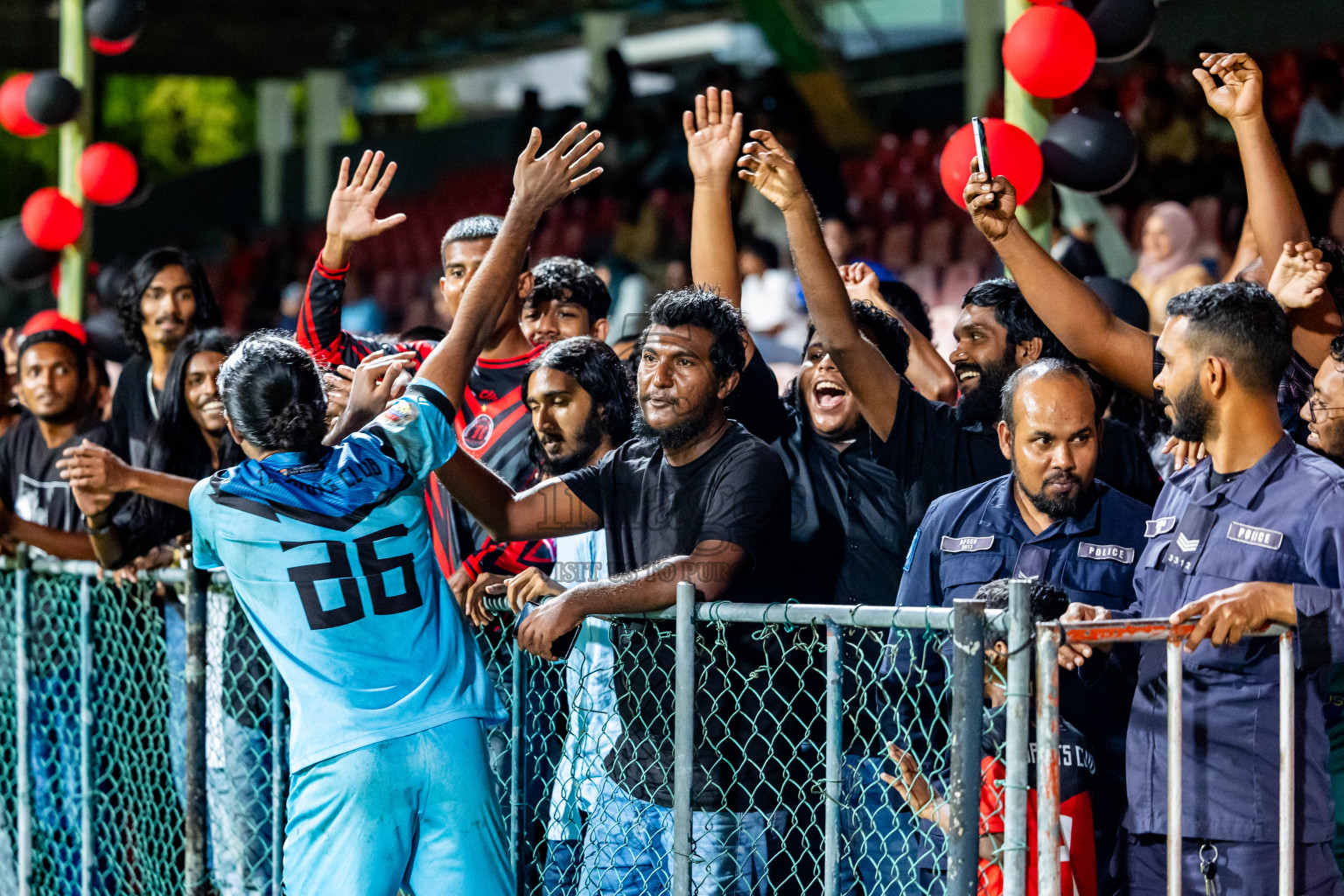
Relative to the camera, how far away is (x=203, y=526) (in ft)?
10.8

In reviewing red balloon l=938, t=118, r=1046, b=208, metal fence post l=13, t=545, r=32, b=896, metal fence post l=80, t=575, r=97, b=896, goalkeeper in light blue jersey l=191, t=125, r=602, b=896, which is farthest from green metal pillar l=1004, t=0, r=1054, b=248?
metal fence post l=13, t=545, r=32, b=896

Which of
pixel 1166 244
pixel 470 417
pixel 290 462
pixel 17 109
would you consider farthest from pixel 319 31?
pixel 290 462

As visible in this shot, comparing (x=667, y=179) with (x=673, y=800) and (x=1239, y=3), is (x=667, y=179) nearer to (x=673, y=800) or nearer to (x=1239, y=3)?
(x=1239, y=3)

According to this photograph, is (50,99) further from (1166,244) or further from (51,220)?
(1166,244)

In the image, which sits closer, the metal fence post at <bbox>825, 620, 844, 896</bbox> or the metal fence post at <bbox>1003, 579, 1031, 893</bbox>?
the metal fence post at <bbox>1003, 579, 1031, 893</bbox>

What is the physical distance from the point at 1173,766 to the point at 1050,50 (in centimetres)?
226

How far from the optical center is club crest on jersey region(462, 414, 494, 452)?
4352 mm

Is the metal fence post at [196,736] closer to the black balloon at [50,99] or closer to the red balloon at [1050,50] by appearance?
the red balloon at [1050,50]

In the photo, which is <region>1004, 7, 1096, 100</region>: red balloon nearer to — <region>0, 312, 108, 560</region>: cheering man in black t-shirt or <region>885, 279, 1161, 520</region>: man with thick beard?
<region>885, 279, 1161, 520</region>: man with thick beard

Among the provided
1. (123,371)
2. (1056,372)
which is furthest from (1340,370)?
(123,371)

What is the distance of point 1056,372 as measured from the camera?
132 inches

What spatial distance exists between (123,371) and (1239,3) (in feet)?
34.2

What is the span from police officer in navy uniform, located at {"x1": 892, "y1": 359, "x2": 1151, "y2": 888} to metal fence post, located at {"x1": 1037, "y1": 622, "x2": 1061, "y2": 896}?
61 cm

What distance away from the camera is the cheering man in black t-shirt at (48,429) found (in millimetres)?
5355
